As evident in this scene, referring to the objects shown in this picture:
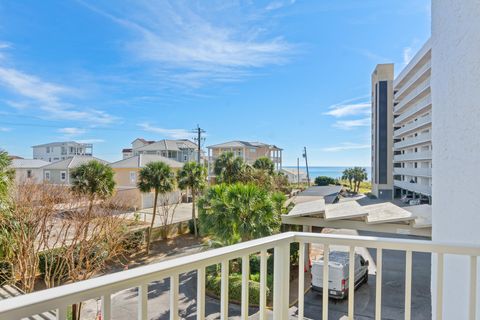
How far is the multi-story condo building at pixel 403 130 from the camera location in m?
25.8

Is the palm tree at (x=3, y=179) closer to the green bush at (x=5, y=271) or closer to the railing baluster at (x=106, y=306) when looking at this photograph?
the green bush at (x=5, y=271)

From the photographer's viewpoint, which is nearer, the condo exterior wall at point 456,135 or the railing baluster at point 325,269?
the railing baluster at point 325,269

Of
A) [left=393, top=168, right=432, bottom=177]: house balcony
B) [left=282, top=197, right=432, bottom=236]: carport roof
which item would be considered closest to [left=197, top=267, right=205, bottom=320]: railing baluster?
[left=282, top=197, right=432, bottom=236]: carport roof

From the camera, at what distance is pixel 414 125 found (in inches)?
1096

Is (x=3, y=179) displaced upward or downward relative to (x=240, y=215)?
upward

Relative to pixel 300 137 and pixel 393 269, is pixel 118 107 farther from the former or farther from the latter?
pixel 393 269

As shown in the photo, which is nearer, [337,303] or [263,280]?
[263,280]

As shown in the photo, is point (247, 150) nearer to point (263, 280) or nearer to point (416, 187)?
point (416, 187)

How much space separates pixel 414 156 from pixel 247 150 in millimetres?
17611

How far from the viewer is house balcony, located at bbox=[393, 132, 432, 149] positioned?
2494cm

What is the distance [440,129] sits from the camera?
2537 millimetres

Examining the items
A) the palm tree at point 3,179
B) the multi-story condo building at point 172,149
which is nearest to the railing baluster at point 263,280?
the palm tree at point 3,179

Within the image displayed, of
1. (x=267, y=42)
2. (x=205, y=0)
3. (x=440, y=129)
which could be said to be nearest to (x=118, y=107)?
(x=267, y=42)

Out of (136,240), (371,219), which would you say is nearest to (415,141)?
(371,219)
